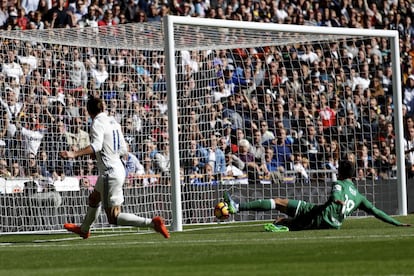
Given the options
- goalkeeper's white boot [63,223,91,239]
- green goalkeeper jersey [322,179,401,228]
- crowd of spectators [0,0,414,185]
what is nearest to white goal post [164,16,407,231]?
crowd of spectators [0,0,414,185]

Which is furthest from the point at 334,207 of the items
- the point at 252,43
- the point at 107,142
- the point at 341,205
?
the point at 252,43

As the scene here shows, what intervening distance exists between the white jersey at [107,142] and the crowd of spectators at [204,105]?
18.4 ft

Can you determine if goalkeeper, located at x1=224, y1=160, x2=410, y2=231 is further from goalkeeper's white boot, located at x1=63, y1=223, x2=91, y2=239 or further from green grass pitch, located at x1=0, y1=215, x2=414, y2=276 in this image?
goalkeeper's white boot, located at x1=63, y1=223, x2=91, y2=239

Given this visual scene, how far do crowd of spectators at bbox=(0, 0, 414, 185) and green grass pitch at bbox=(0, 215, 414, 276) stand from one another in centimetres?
506

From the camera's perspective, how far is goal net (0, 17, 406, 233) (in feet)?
65.2

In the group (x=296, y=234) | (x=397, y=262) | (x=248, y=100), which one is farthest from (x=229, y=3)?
(x=397, y=262)

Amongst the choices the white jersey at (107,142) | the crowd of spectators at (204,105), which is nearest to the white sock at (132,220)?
the white jersey at (107,142)

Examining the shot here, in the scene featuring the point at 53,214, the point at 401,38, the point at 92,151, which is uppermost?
the point at 401,38

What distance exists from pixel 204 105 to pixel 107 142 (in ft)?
23.8

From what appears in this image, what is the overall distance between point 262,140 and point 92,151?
9.03 metres

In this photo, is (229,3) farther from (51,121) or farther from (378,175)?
(51,121)

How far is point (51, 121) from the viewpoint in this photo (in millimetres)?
20703

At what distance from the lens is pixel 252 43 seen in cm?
2152

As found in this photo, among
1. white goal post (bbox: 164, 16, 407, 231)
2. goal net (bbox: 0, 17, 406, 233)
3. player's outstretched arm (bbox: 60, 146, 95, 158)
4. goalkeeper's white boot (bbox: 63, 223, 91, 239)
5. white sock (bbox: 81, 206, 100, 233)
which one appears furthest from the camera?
goal net (bbox: 0, 17, 406, 233)
